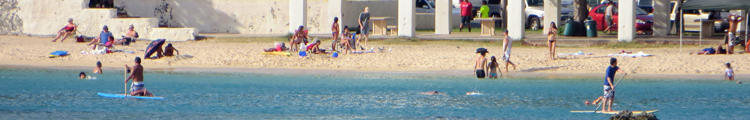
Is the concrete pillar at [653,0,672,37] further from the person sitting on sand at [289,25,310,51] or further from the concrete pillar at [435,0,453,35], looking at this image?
the person sitting on sand at [289,25,310,51]

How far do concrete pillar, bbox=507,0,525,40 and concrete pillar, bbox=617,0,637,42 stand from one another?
8.66ft

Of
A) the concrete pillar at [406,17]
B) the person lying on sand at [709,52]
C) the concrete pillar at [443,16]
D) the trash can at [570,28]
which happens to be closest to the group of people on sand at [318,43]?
the concrete pillar at [406,17]

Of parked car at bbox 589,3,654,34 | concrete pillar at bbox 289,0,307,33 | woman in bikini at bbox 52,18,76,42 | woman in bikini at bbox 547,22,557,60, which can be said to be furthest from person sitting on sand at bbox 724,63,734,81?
woman in bikini at bbox 52,18,76,42

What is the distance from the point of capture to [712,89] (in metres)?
16.9

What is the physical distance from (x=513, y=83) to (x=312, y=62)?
556 centimetres

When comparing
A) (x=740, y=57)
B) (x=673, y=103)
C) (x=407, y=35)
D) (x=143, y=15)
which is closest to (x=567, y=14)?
(x=407, y=35)

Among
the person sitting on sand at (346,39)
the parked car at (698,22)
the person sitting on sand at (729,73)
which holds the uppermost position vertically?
the parked car at (698,22)

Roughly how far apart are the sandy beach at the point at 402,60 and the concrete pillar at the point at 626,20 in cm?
84

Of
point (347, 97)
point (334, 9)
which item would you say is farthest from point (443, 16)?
point (347, 97)

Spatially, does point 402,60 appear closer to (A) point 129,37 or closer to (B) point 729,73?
(B) point 729,73

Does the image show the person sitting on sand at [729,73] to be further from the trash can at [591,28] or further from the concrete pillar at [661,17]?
the concrete pillar at [661,17]

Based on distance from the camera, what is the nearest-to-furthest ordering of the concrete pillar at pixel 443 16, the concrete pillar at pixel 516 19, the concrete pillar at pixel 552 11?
1. the concrete pillar at pixel 516 19
2. the concrete pillar at pixel 443 16
3. the concrete pillar at pixel 552 11

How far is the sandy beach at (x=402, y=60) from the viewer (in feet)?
65.7

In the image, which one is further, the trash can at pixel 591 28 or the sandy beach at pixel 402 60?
the trash can at pixel 591 28
